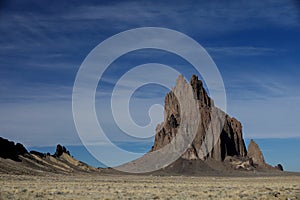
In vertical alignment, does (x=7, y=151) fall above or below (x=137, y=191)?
above

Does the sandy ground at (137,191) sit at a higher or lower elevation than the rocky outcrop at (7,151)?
lower

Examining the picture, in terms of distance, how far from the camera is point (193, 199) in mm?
35375

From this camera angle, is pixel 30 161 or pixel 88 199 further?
pixel 30 161

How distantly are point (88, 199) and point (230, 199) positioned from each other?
478 inches

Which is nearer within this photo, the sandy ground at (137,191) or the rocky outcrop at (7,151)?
the sandy ground at (137,191)

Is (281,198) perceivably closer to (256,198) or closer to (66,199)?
(256,198)

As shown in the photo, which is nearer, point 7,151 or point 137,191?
point 137,191

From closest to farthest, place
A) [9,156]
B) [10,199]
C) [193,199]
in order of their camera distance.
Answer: [10,199], [193,199], [9,156]

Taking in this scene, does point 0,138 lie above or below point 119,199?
above

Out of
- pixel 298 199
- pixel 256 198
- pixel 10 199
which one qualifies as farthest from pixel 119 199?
pixel 298 199

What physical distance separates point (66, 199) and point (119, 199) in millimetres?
4396

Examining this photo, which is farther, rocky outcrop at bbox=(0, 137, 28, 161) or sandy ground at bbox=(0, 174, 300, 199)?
rocky outcrop at bbox=(0, 137, 28, 161)

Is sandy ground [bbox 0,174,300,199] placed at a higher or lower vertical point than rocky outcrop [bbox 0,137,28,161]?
lower

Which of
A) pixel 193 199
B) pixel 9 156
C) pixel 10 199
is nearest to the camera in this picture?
pixel 10 199
